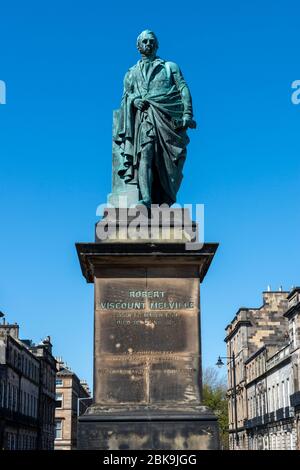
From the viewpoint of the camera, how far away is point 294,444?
2537 inches

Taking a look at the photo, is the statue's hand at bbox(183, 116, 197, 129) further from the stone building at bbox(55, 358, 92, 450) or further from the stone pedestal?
the stone building at bbox(55, 358, 92, 450)

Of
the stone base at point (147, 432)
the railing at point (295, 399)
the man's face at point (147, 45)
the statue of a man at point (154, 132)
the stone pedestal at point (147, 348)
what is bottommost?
the stone base at point (147, 432)

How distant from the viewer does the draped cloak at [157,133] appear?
11055mm

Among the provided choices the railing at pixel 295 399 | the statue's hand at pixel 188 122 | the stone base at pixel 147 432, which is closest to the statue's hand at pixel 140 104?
the statue's hand at pixel 188 122

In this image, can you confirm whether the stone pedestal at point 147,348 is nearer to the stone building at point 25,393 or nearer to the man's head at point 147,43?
the man's head at point 147,43

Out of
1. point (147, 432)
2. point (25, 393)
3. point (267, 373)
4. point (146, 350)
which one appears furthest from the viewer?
point (25, 393)

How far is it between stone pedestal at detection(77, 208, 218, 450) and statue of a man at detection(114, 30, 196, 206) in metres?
1.40

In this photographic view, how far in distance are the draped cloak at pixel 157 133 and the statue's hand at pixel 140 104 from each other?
58 millimetres

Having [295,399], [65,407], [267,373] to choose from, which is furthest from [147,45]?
[65,407]

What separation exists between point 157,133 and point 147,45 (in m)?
1.56

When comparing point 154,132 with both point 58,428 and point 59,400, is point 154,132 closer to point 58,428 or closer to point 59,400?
point 59,400

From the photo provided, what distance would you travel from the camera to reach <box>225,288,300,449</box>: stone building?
64938mm

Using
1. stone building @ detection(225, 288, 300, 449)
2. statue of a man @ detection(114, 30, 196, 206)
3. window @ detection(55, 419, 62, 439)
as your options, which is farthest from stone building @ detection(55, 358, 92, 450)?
statue of a man @ detection(114, 30, 196, 206)

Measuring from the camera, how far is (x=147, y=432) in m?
8.93
